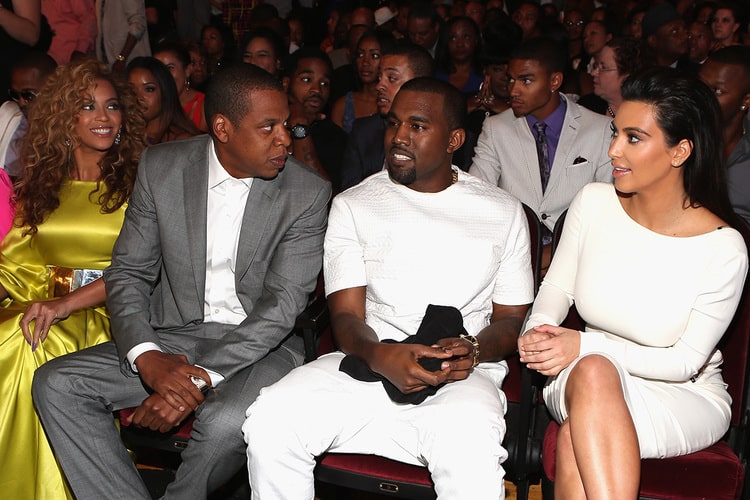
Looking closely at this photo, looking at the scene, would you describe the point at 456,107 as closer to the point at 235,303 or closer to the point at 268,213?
the point at 268,213

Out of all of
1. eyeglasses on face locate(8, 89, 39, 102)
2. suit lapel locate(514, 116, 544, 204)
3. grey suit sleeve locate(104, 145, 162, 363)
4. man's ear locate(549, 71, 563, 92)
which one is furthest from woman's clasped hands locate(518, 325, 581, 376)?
eyeglasses on face locate(8, 89, 39, 102)

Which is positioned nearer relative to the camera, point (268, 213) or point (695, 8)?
point (268, 213)

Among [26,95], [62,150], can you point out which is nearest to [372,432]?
[62,150]

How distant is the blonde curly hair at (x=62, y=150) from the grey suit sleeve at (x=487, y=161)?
1502 mm

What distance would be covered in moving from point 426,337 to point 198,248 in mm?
858

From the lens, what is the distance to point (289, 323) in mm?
2732

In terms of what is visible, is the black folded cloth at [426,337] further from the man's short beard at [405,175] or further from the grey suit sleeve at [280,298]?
the man's short beard at [405,175]

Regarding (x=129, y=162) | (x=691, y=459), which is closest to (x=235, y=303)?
(x=129, y=162)

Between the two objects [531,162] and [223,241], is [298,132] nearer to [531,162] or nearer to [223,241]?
[531,162]

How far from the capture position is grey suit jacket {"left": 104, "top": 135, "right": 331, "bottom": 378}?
2764 millimetres

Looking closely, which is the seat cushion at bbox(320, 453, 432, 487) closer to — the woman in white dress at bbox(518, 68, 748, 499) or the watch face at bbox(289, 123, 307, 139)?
the woman in white dress at bbox(518, 68, 748, 499)

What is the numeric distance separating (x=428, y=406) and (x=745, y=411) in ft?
3.10

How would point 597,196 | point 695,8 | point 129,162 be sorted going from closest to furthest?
point 597,196, point 129,162, point 695,8

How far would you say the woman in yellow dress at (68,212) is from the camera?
2863mm
